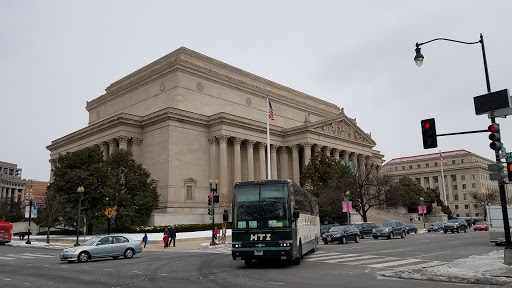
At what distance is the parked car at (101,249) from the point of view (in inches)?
874

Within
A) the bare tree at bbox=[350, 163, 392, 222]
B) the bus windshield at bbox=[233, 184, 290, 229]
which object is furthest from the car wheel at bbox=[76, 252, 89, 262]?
the bare tree at bbox=[350, 163, 392, 222]

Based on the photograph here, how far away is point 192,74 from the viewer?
6406 cm

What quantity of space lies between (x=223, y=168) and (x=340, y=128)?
88.4 feet

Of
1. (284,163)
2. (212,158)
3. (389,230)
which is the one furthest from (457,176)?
(389,230)

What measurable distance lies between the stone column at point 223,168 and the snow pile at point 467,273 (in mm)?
41594

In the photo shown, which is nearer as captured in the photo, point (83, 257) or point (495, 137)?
point (495, 137)

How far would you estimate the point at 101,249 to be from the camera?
23625 mm

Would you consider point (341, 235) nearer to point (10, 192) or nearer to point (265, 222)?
point (265, 222)

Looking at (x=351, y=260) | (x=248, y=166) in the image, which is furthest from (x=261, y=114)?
(x=351, y=260)

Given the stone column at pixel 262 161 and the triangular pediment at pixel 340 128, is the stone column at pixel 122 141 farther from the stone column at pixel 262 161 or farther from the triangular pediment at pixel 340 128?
the triangular pediment at pixel 340 128

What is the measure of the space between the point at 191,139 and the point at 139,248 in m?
33.4

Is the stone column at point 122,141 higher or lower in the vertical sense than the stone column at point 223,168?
higher

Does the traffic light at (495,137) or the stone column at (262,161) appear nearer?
the traffic light at (495,137)

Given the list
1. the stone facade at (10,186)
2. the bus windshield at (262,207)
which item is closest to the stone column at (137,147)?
the bus windshield at (262,207)
